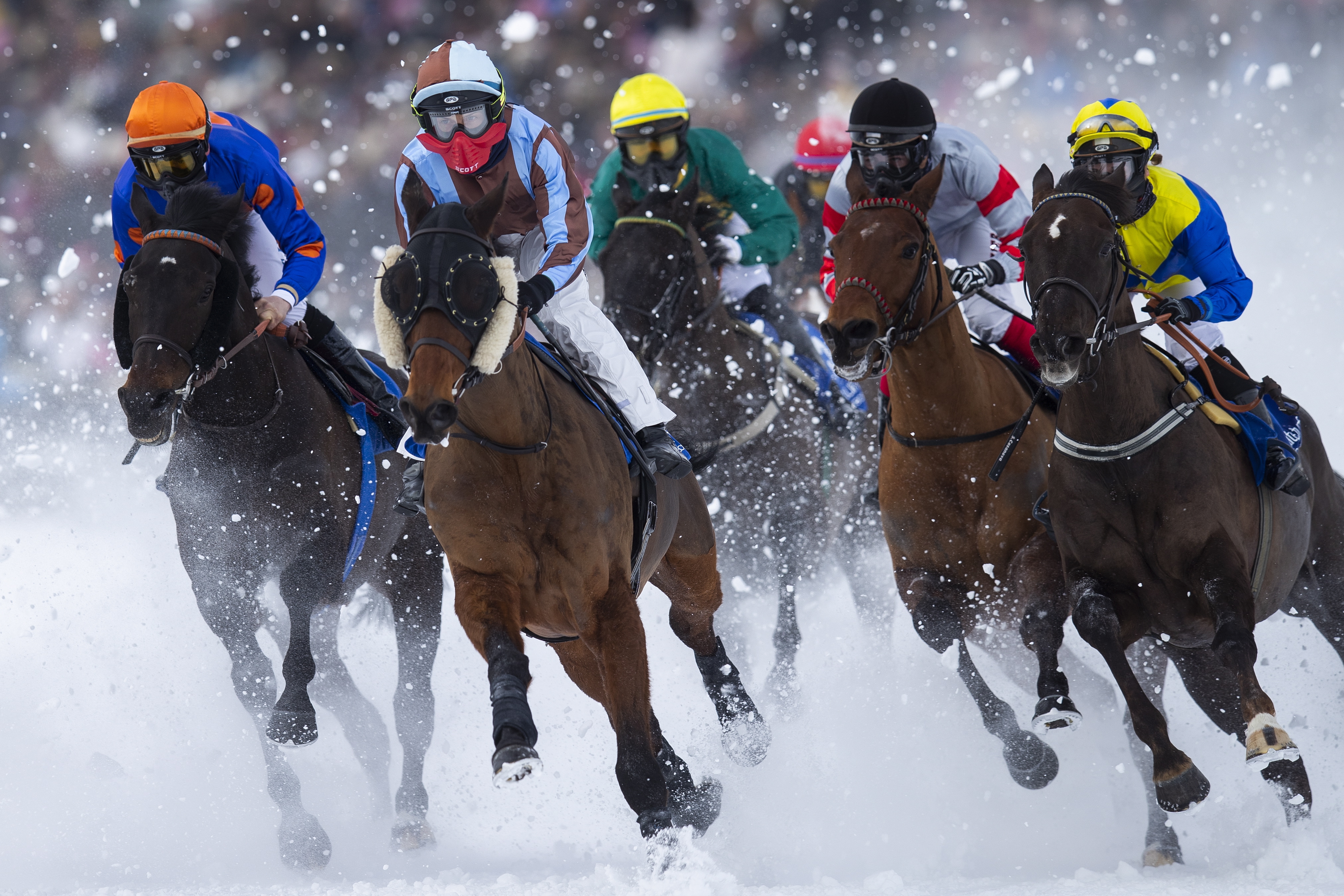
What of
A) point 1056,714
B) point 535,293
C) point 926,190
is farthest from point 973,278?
point 535,293

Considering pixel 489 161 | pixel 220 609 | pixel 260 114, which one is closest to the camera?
pixel 489 161

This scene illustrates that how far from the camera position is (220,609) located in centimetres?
502

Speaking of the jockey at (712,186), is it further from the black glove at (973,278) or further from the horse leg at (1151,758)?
the horse leg at (1151,758)

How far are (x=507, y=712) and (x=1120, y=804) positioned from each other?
288 cm

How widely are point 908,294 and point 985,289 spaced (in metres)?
0.99

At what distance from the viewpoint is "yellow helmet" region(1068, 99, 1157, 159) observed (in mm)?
4230

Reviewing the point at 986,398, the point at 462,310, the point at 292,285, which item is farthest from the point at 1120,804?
the point at 292,285

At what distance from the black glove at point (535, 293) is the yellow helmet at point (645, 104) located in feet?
9.50

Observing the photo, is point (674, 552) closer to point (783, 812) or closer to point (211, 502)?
point (783, 812)

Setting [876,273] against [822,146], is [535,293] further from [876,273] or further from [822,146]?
[822,146]

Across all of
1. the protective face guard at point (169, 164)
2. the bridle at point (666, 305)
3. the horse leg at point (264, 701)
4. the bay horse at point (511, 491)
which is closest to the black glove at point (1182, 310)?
the bay horse at point (511, 491)

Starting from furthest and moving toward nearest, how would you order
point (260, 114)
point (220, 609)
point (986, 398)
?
point (260, 114), point (220, 609), point (986, 398)

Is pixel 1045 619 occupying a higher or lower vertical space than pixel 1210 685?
higher

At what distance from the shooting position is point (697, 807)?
4547 millimetres
